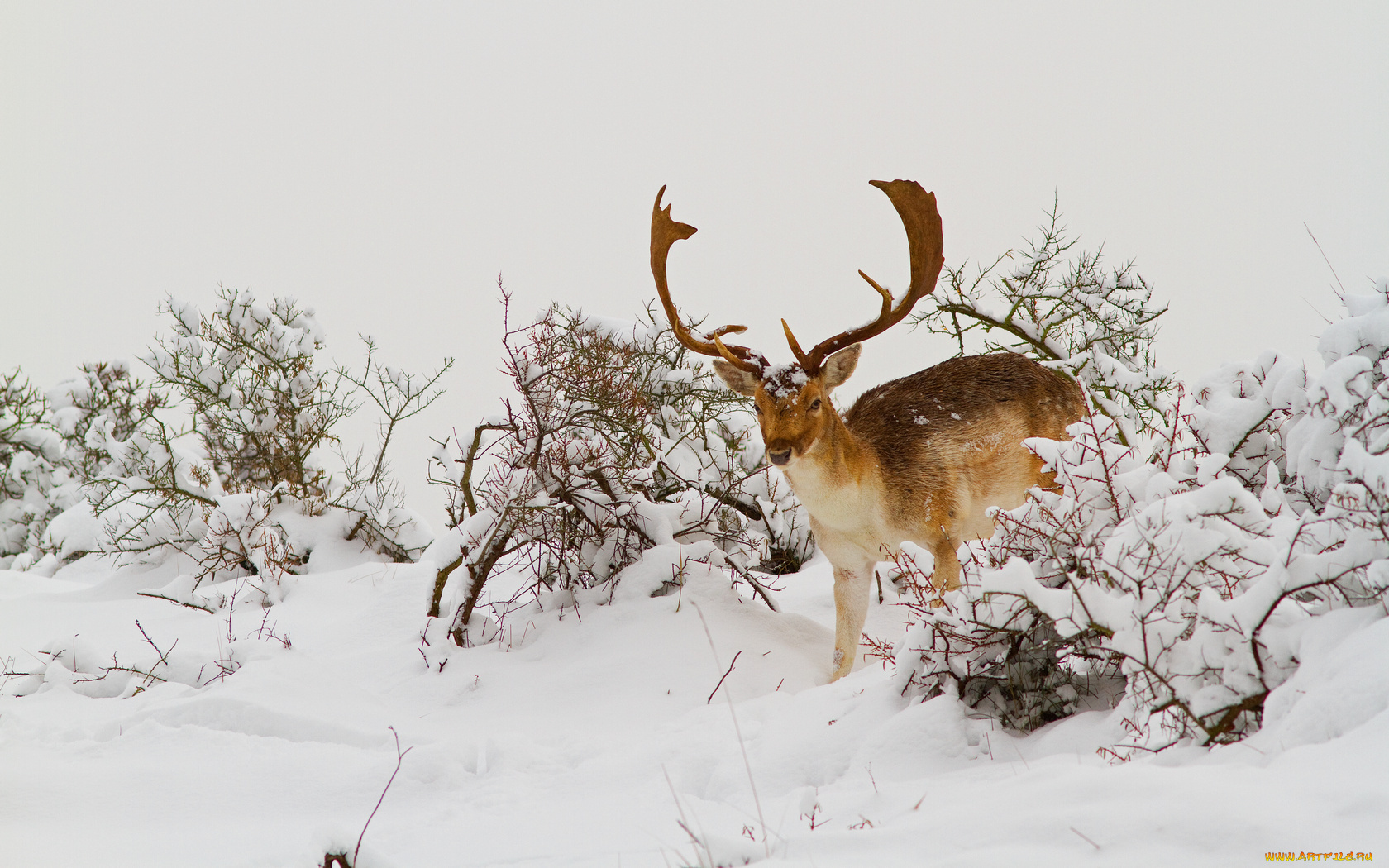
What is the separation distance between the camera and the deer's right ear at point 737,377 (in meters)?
5.13

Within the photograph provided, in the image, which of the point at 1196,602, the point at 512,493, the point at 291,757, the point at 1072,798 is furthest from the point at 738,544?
the point at 1072,798

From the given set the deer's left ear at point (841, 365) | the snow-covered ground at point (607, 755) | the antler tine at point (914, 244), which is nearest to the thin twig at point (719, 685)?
the snow-covered ground at point (607, 755)

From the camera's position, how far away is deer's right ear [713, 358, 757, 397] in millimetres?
5129

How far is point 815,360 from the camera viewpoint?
511 centimetres

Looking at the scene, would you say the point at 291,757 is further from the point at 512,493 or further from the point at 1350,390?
the point at 1350,390

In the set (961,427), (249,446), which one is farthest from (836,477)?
(249,446)

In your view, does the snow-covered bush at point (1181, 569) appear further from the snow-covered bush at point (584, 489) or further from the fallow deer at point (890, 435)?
the snow-covered bush at point (584, 489)

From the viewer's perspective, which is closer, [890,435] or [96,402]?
[890,435]

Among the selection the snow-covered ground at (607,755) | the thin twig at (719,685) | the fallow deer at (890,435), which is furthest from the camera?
the fallow deer at (890,435)

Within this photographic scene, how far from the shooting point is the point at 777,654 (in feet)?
17.3

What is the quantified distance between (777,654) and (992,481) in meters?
1.73

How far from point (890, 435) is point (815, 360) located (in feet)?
2.80

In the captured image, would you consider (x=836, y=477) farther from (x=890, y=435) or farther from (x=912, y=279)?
(x=912, y=279)

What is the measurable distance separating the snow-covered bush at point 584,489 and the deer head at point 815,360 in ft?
2.68
